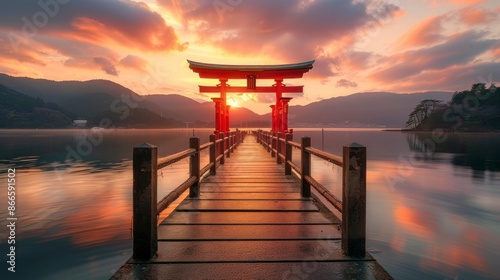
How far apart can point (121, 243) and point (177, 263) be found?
20.0ft

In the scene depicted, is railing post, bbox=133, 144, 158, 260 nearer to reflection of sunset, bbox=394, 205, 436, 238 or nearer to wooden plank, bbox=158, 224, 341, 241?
wooden plank, bbox=158, 224, 341, 241

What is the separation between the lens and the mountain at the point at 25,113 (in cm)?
16525

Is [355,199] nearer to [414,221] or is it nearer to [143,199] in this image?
[143,199]

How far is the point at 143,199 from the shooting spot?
2.71 m

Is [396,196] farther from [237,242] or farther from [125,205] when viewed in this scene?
[237,242]

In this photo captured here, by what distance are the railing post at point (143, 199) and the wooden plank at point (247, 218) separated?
111 cm

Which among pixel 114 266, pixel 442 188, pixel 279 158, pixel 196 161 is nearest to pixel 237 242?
pixel 196 161

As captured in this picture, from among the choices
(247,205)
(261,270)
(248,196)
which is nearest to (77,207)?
(248,196)

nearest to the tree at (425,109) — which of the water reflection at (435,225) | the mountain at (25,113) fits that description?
the water reflection at (435,225)

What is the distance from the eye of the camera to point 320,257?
9.16ft

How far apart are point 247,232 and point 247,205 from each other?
1.29m

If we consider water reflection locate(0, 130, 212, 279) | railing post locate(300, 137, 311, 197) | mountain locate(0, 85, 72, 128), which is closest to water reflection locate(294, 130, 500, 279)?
railing post locate(300, 137, 311, 197)

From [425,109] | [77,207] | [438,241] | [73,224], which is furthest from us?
[425,109]

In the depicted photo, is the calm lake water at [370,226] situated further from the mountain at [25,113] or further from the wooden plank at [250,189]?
the mountain at [25,113]
